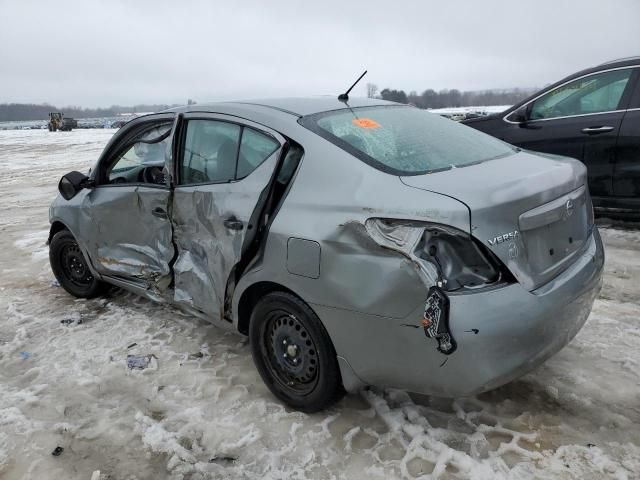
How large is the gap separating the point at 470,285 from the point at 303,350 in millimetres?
979

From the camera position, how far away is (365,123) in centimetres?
292

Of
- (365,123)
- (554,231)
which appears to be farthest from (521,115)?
(554,231)

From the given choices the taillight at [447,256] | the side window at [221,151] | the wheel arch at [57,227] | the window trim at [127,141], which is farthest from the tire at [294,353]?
the wheel arch at [57,227]

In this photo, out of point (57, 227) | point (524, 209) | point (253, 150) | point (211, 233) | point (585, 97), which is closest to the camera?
point (524, 209)

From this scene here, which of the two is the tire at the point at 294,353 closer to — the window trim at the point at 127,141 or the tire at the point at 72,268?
the window trim at the point at 127,141

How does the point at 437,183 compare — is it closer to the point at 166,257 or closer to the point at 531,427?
the point at 531,427

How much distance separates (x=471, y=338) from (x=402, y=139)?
1227mm

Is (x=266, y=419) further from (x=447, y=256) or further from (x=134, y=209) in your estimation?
(x=134, y=209)

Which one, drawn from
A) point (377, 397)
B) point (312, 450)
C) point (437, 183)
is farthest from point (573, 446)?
point (437, 183)

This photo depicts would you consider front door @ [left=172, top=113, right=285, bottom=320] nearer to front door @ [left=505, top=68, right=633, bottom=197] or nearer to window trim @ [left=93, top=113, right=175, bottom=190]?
window trim @ [left=93, top=113, right=175, bottom=190]

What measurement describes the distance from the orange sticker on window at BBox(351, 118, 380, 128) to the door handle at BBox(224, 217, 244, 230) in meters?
0.85

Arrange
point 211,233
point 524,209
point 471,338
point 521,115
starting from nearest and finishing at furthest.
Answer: point 471,338 < point 524,209 < point 211,233 < point 521,115

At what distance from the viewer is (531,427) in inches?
101

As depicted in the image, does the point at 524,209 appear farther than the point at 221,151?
No
